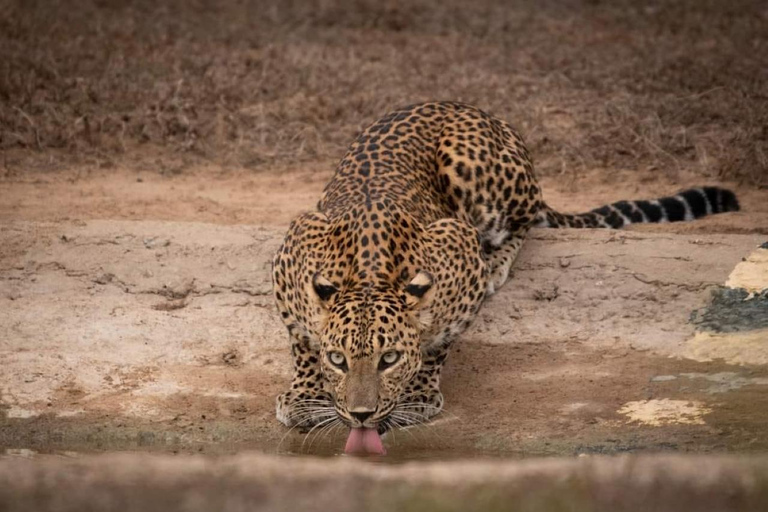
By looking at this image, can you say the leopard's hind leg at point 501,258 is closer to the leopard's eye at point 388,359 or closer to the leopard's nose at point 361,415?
the leopard's eye at point 388,359

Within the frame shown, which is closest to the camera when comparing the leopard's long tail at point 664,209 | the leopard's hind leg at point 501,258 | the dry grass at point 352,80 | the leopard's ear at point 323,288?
the leopard's ear at point 323,288

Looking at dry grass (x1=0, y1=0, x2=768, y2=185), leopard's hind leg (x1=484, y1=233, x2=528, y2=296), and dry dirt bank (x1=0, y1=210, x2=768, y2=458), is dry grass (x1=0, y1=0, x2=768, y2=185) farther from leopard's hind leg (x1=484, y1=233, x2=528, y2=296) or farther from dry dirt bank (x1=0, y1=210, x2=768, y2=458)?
dry dirt bank (x1=0, y1=210, x2=768, y2=458)

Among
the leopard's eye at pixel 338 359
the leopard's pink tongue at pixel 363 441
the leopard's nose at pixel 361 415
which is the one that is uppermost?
the leopard's eye at pixel 338 359

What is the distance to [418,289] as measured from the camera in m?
7.90

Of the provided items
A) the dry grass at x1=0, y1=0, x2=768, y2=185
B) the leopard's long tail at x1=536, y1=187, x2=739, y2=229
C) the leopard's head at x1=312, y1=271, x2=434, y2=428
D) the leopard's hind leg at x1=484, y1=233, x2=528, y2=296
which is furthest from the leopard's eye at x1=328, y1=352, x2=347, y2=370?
the dry grass at x1=0, y1=0, x2=768, y2=185

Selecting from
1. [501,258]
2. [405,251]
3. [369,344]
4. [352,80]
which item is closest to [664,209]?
[501,258]

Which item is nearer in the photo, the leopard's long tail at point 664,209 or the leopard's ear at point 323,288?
the leopard's ear at point 323,288

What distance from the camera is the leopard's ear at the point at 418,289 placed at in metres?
7.90

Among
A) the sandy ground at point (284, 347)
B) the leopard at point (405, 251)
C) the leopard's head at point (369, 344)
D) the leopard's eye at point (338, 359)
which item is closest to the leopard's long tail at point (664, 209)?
the leopard at point (405, 251)

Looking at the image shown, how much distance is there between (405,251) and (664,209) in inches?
126

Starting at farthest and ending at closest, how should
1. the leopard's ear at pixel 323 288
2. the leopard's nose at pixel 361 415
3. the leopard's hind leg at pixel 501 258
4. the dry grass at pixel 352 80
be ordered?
the dry grass at pixel 352 80, the leopard's hind leg at pixel 501 258, the leopard's ear at pixel 323 288, the leopard's nose at pixel 361 415

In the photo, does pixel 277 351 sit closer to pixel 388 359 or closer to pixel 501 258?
pixel 388 359

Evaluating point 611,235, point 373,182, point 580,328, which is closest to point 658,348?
point 580,328

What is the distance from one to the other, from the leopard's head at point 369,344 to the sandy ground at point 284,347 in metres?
0.42
